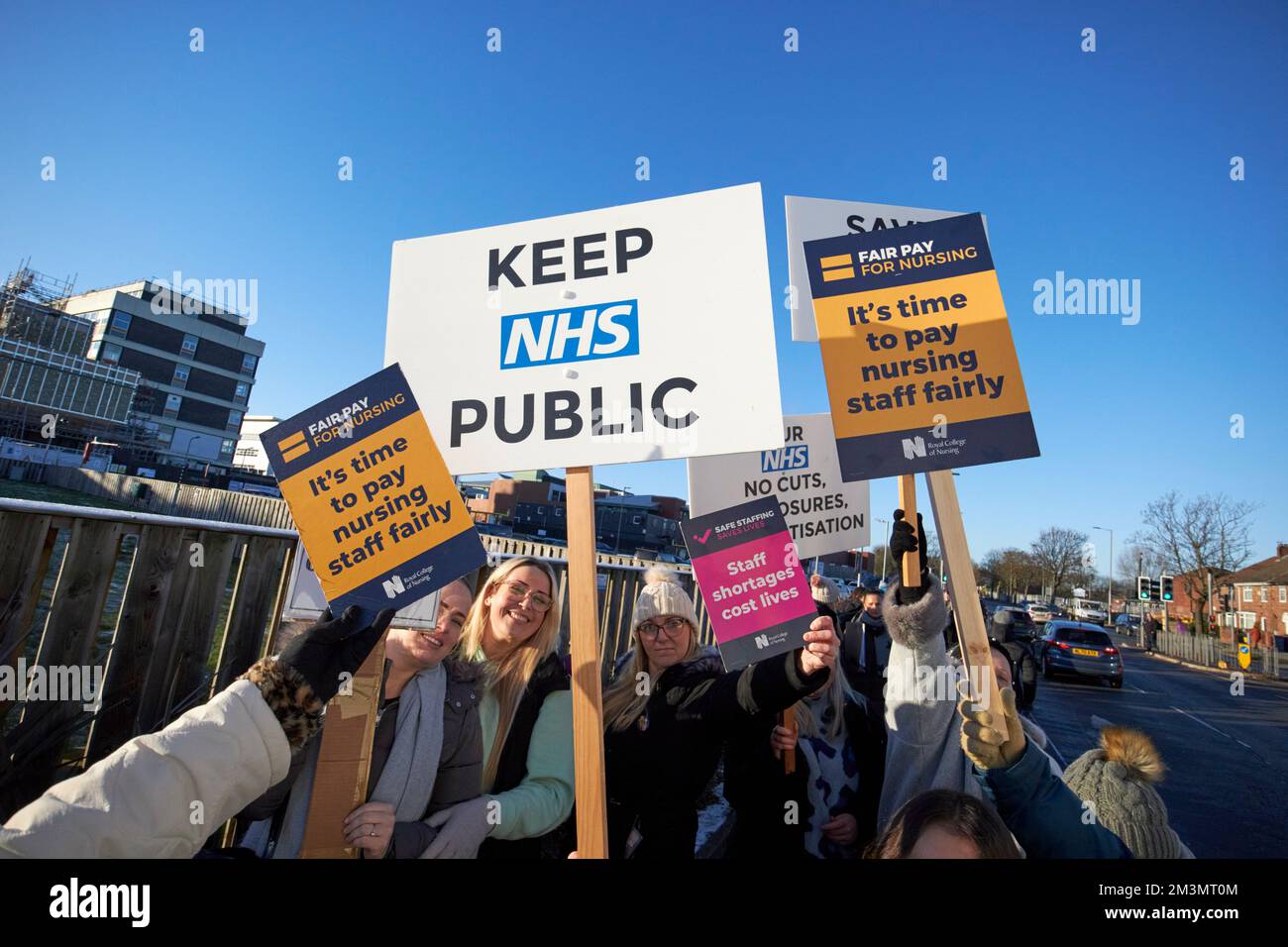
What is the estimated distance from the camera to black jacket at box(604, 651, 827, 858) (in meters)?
2.33

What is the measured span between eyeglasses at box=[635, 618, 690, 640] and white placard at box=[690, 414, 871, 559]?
1.23 metres

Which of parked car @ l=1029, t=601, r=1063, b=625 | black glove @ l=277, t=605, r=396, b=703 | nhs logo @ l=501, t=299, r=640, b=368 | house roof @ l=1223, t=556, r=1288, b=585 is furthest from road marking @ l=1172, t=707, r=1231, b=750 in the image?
house roof @ l=1223, t=556, r=1288, b=585

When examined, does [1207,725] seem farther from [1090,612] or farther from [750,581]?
[1090,612]

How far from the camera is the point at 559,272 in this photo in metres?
2.25

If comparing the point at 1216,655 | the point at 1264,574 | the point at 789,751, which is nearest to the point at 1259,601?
the point at 1264,574

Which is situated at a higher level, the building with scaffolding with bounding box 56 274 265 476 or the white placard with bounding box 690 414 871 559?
the building with scaffolding with bounding box 56 274 265 476

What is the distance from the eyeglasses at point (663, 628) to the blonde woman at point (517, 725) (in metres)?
0.39

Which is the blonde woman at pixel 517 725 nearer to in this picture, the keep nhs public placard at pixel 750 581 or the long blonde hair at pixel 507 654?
the long blonde hair at pixel 507 654

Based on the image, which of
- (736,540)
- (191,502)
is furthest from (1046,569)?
(736,540)

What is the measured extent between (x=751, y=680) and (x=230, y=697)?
4.99 ft

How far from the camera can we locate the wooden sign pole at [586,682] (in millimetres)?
1739

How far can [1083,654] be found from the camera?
17031 millimetres

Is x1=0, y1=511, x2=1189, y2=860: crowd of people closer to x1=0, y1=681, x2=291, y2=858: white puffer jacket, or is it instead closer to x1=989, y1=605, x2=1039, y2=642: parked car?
x1=0, y1=681, x2=291, y2=858: white puffer jacket

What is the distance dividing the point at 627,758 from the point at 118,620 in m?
2.12
